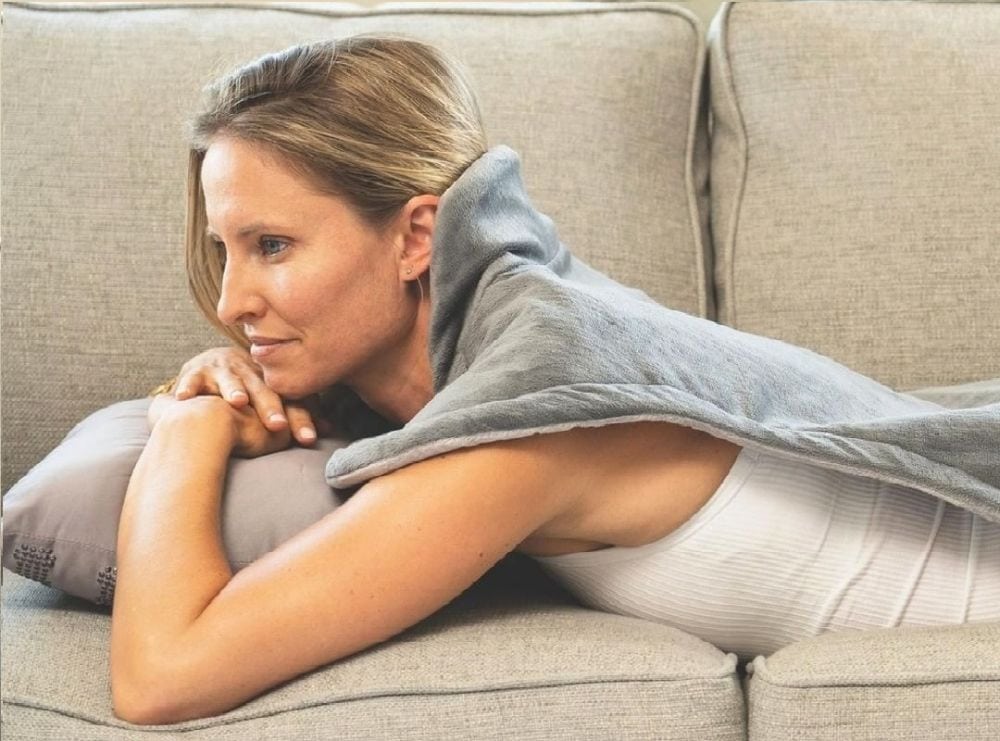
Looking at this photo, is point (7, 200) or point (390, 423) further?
point (7, 200)

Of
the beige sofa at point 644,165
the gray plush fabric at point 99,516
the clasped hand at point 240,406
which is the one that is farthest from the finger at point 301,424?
the beige sofa at point 644,165

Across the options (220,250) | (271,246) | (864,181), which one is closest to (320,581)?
(271,246)

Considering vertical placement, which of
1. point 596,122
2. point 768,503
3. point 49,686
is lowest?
point 49,686

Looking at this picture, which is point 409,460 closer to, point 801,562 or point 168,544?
point 168,544

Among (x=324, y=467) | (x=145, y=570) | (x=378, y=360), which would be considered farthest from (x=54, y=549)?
(x=378, y=360)

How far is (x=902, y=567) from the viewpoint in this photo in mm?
1160

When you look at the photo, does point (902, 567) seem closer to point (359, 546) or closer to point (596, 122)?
point (359, 546)

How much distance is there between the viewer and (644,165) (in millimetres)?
1736

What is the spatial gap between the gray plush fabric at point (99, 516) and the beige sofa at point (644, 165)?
1.44 ft

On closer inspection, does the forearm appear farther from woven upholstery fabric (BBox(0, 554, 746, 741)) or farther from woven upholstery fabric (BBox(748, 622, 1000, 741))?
woven upholstery fabric (BBox(748, 622, 1000, 741))

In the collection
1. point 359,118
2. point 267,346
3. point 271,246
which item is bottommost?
point 267,346

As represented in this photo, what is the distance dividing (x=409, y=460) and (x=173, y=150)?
80cm

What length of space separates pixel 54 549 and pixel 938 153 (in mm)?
1205

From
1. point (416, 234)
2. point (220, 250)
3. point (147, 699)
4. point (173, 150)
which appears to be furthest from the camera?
point (173, 150)
